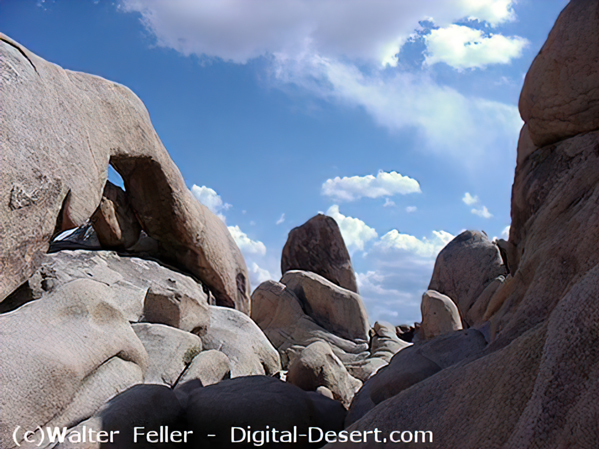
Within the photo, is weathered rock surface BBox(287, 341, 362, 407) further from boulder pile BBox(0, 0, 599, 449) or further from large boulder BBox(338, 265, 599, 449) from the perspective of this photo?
large boulder BBox(338, 265, 599, 449)

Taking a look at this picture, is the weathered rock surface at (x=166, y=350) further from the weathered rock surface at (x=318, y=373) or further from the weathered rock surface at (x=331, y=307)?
the weathered rock surface at (x=331, y=307)

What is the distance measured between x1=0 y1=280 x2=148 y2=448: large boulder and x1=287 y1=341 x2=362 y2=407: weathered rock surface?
1648 millimetres

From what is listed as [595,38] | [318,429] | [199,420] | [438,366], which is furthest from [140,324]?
[595,38]

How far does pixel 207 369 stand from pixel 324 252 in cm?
1180

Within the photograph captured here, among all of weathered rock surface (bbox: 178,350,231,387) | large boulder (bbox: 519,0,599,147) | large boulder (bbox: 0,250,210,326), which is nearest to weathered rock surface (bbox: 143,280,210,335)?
large boulder (bbox: 0,250,210,326)

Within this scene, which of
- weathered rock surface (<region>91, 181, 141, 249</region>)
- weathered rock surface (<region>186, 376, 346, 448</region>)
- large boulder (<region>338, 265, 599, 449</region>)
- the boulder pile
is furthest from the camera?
weathered rock surface (<region>91, 181, 141, 249</region>)

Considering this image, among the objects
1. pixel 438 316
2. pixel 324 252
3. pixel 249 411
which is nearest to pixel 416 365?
pixel 249 411

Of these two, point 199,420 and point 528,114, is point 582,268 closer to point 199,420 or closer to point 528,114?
point 528,114

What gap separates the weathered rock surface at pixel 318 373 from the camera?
527 centimetres

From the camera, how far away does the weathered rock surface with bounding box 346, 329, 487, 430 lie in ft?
12.6

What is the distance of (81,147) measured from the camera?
183 inches

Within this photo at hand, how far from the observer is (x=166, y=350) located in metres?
4.70

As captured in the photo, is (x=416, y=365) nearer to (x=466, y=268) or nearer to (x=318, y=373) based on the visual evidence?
(x=318, y=373)

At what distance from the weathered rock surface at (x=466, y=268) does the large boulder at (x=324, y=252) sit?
2838mm
